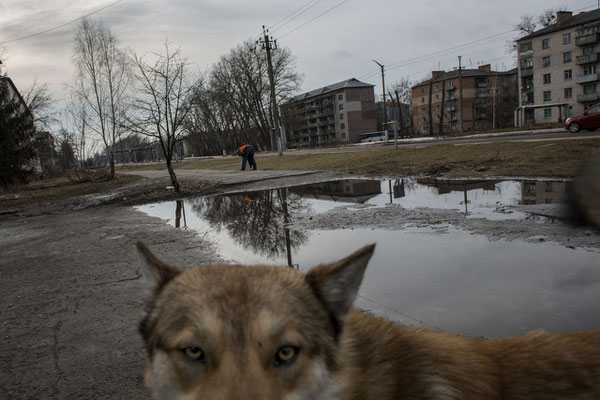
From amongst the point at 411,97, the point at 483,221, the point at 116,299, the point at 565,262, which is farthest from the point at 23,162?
the point at 411,97

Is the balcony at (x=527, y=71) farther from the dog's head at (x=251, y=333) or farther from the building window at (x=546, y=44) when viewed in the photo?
the dog's head at (x=251, y=333)

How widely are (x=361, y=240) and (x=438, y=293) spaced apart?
2695mm

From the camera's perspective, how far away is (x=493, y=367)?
1869mm

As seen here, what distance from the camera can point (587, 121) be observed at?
2628 cm

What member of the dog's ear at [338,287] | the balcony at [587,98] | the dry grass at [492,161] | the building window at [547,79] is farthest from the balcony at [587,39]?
the dog's ear at [338,287]

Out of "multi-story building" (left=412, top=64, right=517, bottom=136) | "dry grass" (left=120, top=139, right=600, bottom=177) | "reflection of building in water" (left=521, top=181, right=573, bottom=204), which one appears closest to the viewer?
"reflection of building in water" (left=521, top=181, right=573, bottom=204)

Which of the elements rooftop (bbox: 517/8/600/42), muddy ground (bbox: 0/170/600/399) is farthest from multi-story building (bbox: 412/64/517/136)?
muddy ground (bbox: 0/170/600/399)

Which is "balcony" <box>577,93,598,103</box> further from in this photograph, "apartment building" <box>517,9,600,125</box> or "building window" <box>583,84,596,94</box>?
"building window" <box>583,84,596,94</box>

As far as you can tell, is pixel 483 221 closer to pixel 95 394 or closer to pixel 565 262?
pixel 565 262

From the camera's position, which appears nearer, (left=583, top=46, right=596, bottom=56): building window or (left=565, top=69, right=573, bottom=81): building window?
(left=583, top=46, right=596, bottom=56): building window

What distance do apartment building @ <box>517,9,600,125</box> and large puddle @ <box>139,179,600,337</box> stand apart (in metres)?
72.7

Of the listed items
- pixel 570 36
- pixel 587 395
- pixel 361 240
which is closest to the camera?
pixel 587 395

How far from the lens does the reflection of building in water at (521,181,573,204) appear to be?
8941mm

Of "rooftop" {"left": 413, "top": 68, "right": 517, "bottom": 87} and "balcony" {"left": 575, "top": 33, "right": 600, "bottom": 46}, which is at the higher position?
"rooftop" {"left": 413, "top": 68, "right": 517, "bottom": 87}
